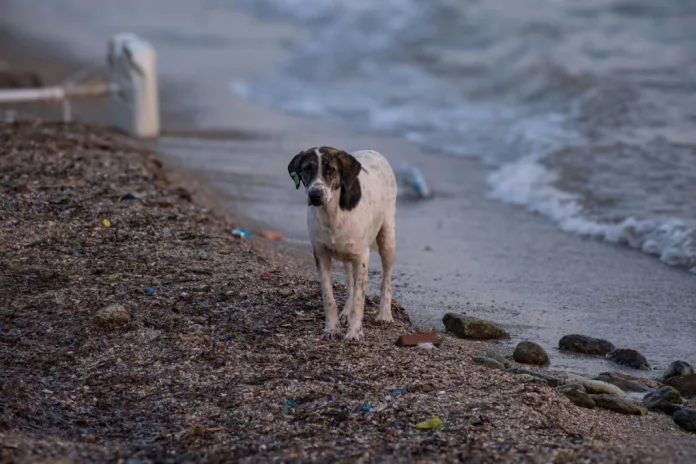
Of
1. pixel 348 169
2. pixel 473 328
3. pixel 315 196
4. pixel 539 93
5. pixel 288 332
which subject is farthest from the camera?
pixel 539 93

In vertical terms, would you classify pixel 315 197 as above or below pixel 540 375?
above

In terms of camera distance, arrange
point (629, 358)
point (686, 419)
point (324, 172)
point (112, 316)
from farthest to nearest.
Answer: point (629, 358)
point (112, 316)
point (324, 172)
point (686, 419)

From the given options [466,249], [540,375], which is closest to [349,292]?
[540,375]

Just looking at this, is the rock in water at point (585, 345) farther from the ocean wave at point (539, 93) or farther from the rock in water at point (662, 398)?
the ocean wave at point (539, 93)

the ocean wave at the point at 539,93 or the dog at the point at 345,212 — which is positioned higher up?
the ocean wave at the point at 539,93

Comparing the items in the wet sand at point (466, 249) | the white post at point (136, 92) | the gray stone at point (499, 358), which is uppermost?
the white post at point (136, 92)

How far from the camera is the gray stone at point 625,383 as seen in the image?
6383 mm

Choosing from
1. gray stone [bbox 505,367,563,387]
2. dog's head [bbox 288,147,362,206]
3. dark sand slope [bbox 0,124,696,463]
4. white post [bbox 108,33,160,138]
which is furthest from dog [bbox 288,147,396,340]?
white post [bbox 108,33,160,138]

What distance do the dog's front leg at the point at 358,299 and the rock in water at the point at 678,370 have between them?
6.49ft

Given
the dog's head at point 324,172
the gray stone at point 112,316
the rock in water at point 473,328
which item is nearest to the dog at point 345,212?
the dog's head at point 324,172

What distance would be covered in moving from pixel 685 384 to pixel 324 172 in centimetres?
258

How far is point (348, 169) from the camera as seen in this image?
6.25m

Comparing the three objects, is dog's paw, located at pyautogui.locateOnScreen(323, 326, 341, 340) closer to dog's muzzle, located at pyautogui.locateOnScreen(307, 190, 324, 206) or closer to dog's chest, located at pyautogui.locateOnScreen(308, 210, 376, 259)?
dog's chest, located at pyautogui.locateOnScreen(308, 210, 376, 259)

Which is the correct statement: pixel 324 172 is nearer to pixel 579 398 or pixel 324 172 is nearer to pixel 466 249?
pixel 579 398
